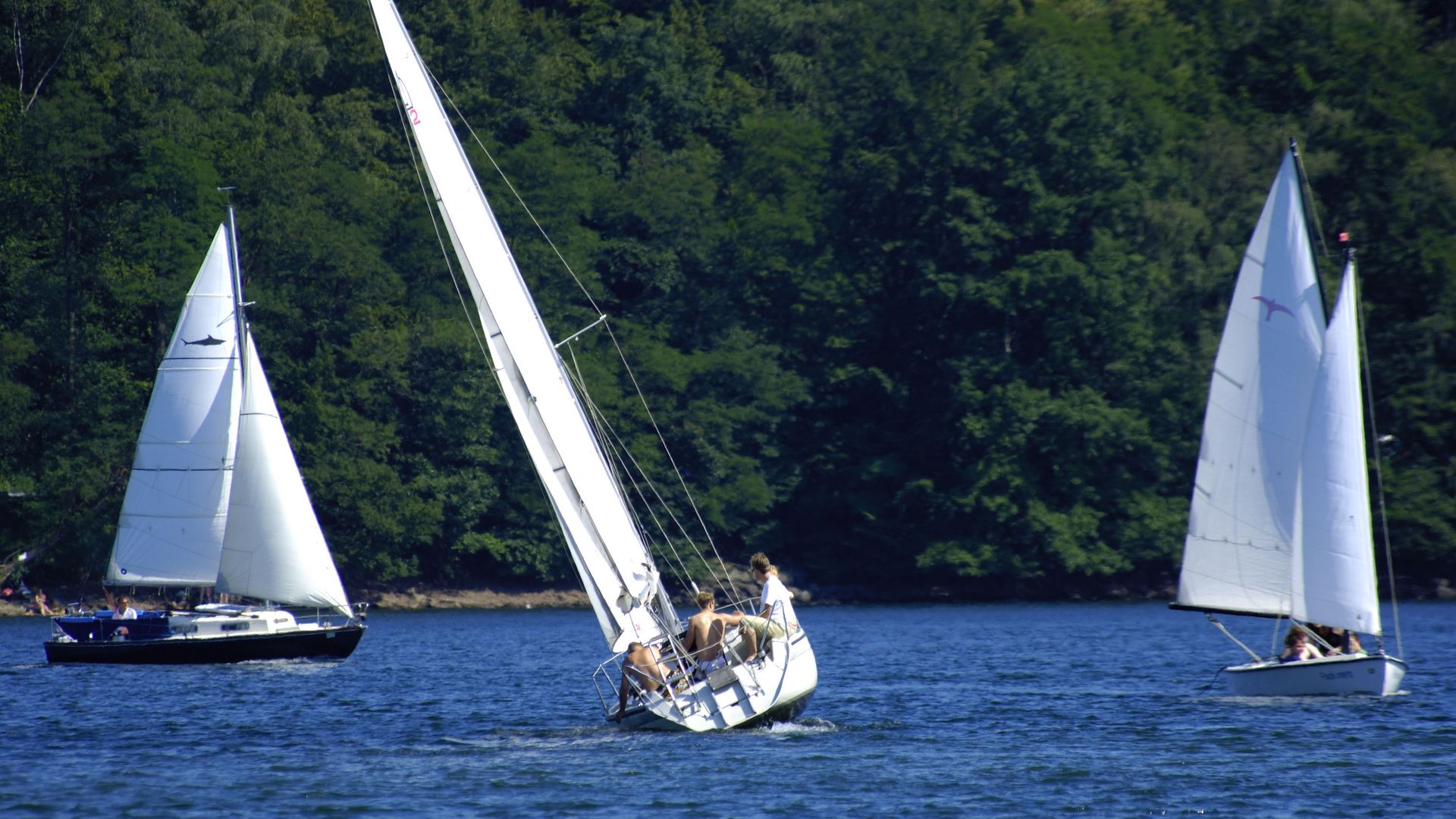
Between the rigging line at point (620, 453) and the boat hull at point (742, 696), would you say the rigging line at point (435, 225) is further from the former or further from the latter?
the boat hull at point (742, 696)

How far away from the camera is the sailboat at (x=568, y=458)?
2308 cm

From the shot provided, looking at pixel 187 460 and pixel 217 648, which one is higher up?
pixel 187 460

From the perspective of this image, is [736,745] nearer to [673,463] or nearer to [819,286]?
[673,463]

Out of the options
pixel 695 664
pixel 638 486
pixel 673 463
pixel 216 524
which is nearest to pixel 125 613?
pixel 216 524

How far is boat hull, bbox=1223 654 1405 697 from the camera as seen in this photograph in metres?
26.9

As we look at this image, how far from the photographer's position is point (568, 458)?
23.2m

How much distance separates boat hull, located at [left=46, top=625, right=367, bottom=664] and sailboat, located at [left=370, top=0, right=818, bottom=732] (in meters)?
17.1

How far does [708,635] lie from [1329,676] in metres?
9.73

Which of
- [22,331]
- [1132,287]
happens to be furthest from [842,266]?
[22,331]

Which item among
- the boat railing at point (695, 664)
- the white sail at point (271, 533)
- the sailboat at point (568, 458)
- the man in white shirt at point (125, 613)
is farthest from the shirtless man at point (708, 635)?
the man in white shirt at point (125, 613)

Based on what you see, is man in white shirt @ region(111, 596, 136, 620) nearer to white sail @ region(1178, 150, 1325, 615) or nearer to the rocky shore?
the rocky shore

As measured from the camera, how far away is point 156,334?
62906 millimetres

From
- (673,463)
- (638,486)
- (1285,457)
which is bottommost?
(638,486)

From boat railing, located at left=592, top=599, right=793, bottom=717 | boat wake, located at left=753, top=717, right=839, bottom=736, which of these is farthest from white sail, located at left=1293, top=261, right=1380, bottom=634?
boat railing, located at left=592, top=599, right=793, bottom=717
